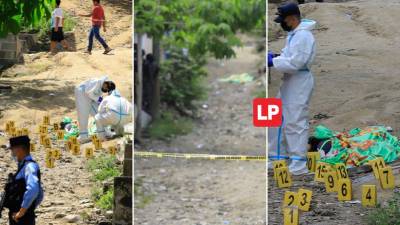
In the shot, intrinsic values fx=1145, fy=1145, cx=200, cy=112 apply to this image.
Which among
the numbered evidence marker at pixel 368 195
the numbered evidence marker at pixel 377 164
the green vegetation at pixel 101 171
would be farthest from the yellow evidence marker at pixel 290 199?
the green vegetation at pixel 101 171

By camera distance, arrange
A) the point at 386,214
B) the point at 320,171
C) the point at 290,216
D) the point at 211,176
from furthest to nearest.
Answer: the point at 211,176
the point at 320,171
the point at 290,216
the point at 386,214

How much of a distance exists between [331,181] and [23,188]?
2.64 meters

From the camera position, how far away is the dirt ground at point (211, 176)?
15570mm

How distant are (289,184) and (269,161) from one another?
27cm

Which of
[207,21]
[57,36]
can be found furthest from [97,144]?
[207,21]

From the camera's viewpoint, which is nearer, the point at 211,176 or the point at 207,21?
the point at 211,176

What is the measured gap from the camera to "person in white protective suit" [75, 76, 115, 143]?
33.2ft

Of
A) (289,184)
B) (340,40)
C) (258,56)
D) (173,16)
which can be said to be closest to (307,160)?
(289,184)

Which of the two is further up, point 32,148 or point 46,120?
point 46,120

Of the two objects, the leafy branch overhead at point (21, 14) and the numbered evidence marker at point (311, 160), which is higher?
the leafy branch overhead at point (21, 14)

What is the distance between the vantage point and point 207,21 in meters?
24.5

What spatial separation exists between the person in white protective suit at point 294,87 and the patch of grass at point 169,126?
1177cm

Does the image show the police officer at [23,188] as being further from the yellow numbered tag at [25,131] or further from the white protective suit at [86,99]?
the white protective suit at [86,99]

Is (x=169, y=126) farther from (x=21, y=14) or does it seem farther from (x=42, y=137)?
(x=21, y=14)
